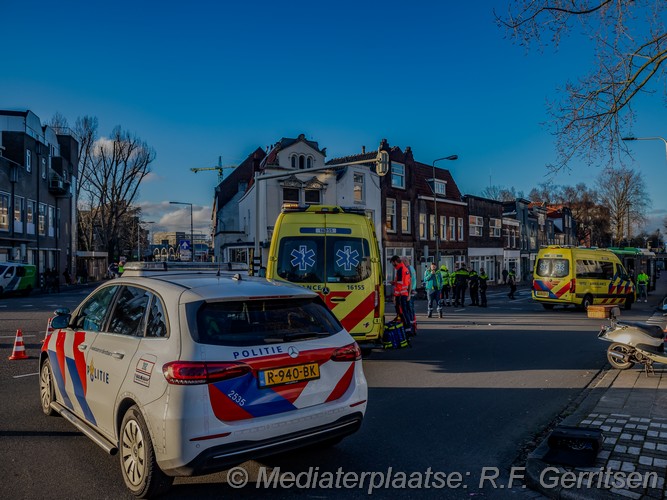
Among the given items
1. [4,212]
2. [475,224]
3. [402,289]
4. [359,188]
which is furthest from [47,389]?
[475,224]

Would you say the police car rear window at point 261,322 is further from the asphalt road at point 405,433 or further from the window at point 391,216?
the window at point 391,216

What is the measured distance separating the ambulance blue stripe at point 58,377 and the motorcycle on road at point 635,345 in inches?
320

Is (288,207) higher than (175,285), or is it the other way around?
(288,207)

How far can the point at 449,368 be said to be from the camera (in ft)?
28.7

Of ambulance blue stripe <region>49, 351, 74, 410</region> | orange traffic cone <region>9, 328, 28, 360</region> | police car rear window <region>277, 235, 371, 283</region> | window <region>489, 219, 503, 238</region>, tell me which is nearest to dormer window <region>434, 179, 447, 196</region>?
window <region>489, 219, 503, 238</region>

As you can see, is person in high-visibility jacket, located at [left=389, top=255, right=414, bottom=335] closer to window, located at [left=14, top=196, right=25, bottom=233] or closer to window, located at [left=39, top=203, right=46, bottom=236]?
window, located at [left=14, top=196, right=25, bottom=233]

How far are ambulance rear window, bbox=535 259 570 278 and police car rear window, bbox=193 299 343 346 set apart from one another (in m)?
19.4

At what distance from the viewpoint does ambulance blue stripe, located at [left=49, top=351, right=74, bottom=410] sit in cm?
507

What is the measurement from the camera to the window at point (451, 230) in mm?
41416

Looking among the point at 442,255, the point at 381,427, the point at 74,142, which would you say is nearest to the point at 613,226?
the point at 442,255

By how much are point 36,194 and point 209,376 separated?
45.2m

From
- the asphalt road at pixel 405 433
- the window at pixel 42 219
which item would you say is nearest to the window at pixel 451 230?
the asphalt road at pixel 405 433

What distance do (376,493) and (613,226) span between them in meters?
73.4

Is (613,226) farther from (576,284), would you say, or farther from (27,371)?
(27,371)
